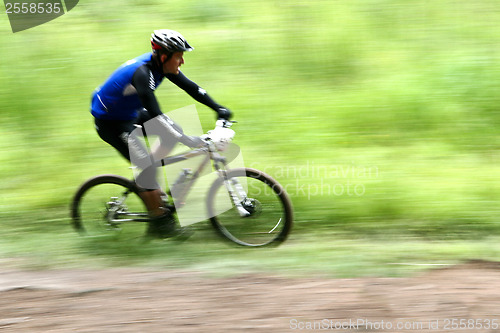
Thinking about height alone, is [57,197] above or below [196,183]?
below

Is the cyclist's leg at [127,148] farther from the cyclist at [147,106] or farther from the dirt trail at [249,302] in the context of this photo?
the dirt trail at [249,302]

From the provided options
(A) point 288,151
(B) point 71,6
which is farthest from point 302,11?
(B) point 71,6

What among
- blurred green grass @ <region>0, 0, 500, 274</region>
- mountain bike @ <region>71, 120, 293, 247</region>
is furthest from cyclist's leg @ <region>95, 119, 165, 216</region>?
blurred green grass @ <region>0, 0, 500, 274</region>

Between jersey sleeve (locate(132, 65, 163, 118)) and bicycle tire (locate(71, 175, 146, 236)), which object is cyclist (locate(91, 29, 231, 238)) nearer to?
jersey sleeve (locate(132, 65, 163, 118))

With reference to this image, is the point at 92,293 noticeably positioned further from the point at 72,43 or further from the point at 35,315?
the point at 72,43

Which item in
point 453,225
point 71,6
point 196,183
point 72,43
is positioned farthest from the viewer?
point 71,6

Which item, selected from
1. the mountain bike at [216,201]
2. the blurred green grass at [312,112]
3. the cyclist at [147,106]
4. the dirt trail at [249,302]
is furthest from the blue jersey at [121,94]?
the dirt trail at [249,302]

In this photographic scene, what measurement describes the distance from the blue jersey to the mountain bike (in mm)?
625

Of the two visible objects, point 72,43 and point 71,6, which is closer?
point 72,43

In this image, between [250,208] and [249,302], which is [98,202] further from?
[249,302]

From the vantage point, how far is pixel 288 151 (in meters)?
7.13

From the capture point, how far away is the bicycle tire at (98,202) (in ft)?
18.2

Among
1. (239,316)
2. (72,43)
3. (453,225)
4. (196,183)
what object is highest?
(72,43)

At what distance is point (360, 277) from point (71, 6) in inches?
345
